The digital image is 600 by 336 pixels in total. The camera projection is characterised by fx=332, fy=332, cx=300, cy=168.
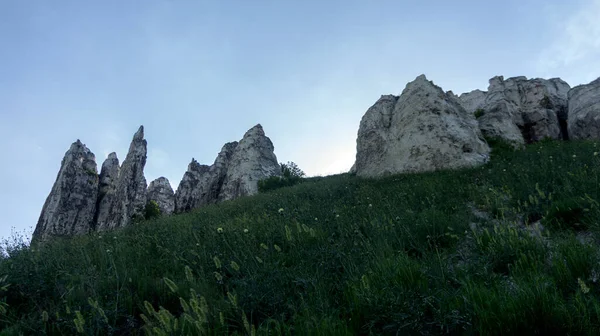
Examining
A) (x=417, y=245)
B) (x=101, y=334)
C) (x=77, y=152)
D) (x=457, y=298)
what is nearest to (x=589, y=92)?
(x=417, y=245)

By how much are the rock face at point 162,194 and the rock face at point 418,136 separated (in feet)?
112

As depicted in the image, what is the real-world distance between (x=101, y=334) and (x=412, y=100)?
625 inches

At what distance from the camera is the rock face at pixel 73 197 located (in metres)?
29.2

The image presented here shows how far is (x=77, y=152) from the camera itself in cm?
3412

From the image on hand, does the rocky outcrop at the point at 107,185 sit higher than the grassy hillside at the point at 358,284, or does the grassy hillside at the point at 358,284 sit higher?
the rocky outcrop at the point at 107,185

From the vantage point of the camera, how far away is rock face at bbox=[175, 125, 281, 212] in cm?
3045

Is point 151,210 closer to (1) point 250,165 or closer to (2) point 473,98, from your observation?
(1) point 250,165

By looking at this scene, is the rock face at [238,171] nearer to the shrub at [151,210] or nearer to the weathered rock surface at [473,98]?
the shrub at [151,210]

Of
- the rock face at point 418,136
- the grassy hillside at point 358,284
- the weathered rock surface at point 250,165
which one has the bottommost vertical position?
the grassy hillside at point 358,284

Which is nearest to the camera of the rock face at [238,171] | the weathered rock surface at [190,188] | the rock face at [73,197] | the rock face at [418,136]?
the rock face at [418,136]

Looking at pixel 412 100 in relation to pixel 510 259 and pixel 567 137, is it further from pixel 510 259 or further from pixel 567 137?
pixel 510 259

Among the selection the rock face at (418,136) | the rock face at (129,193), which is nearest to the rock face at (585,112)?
the rock face at (418,136)

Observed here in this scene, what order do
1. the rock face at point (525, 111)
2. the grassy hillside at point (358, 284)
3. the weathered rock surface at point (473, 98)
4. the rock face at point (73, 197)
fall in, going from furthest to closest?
the rock face at point (73, 197) < the weathered rock surface at point (473, 98) < the rock face at point (525, 111) < the grassy hillside at point (358, 284)

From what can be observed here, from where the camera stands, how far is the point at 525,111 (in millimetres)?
18875
